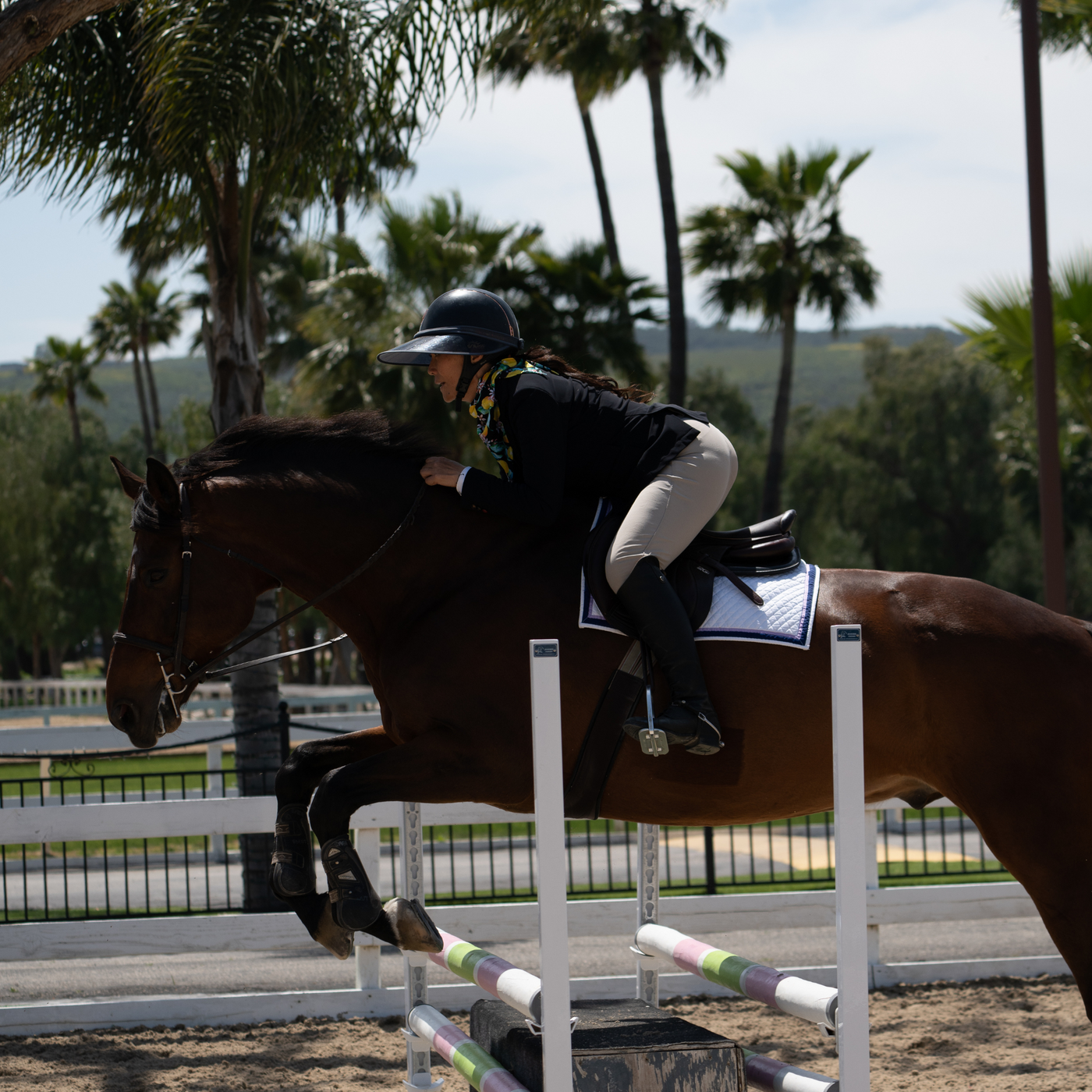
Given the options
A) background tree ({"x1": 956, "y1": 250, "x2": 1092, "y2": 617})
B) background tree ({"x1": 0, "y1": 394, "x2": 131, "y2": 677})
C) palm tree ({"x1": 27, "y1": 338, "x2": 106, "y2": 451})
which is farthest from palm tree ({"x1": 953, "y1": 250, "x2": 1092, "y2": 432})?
palm tree ({"x1": 27, "y1": 338, "x2": 106, "y2": 451})

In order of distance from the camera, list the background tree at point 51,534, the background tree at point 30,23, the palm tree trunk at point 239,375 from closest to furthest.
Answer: the background tree at point 30,23 → the palm tree trunk at point 239,375 → the background tree at point 51,534

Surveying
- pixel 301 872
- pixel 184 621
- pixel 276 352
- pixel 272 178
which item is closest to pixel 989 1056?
pixel 301 872

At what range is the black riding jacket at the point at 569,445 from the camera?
3.55m

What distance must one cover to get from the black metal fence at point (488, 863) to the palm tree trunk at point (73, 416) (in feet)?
106

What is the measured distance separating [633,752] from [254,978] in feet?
17.5

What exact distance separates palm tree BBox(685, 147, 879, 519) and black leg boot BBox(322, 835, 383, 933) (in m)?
19.9

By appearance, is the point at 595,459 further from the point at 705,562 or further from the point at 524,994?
the point at 524,994

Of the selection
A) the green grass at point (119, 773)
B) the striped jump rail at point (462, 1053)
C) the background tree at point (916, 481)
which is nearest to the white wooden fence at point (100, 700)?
the green grass at point (119, 773)

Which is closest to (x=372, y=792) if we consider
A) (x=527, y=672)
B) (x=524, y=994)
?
(x=527, y=672)

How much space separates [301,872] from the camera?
3.57 metres

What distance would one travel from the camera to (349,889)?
338 centimetres

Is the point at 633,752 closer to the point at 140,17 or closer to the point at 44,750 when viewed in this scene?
the point at 140,17

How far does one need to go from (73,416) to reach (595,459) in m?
49.5

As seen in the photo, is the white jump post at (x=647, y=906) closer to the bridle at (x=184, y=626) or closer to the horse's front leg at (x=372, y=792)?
the horse's front leg at (x=372, y=792)
